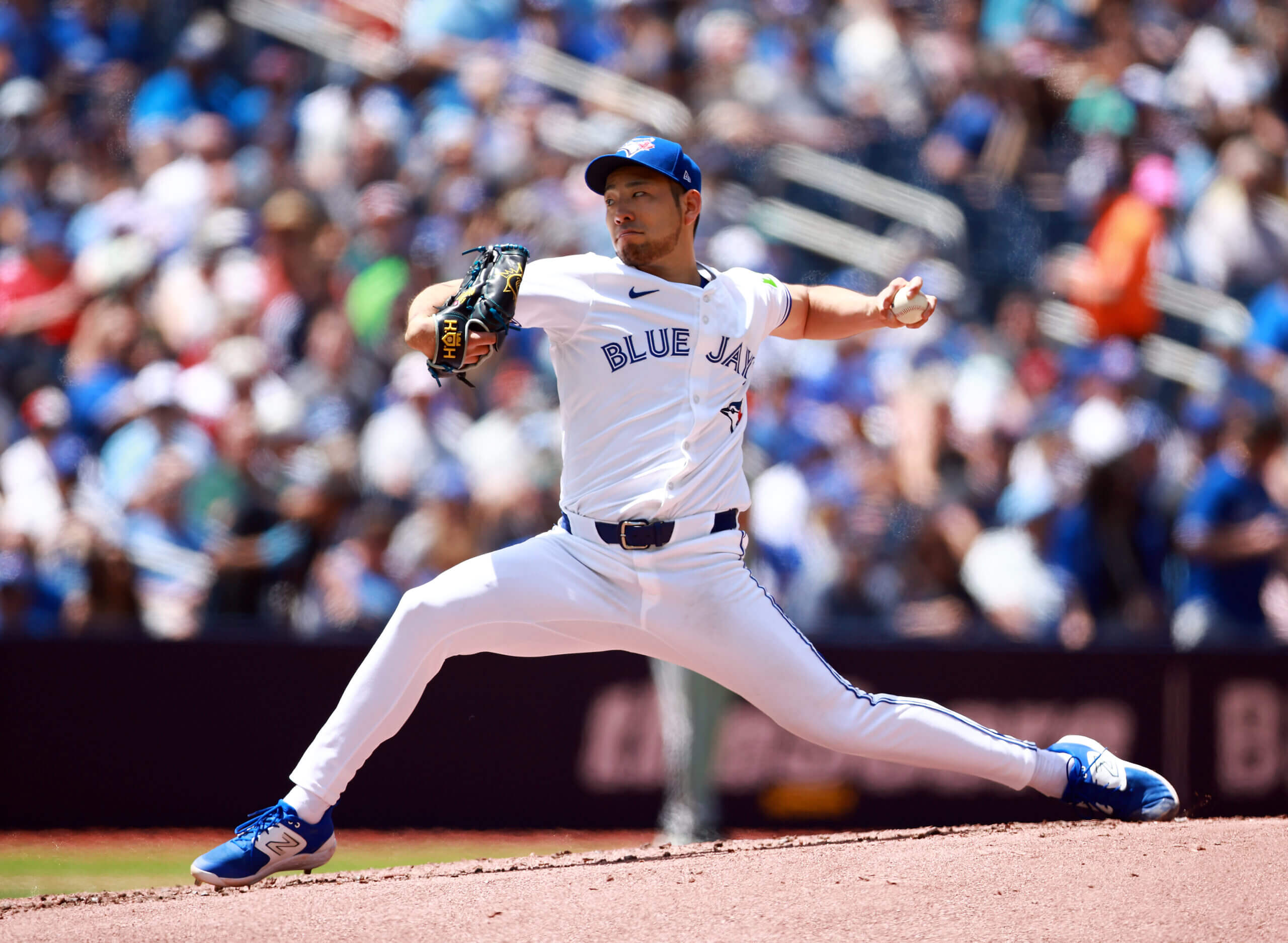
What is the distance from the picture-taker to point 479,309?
3811 mm

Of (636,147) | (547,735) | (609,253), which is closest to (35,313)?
(609,253)

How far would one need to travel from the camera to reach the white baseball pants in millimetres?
4121

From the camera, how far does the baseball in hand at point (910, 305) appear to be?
4.35 metres

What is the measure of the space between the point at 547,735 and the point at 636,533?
323cm

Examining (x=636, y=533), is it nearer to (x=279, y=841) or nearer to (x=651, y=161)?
(x=651, y=161)

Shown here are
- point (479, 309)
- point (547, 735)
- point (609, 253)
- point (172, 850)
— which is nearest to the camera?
point (479, 309)

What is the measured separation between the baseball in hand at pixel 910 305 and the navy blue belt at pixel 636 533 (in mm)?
902

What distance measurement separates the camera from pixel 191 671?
707cm

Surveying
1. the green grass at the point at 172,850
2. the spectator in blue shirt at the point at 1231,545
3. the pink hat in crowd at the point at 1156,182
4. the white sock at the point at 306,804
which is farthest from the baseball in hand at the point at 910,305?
the pink hat in crowd at the point at 1156,182

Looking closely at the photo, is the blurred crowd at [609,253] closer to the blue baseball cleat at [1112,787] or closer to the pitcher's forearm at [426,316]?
the blue baseball cleat at [1112,787]

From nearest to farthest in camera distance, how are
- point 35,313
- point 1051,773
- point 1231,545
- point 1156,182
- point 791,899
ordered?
point 791,899 → point 1051,773 → point 1231,545 → point 1156,182 → point 35,313

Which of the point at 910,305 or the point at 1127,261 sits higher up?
the point at 1127,261

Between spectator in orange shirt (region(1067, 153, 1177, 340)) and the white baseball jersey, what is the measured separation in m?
5.27

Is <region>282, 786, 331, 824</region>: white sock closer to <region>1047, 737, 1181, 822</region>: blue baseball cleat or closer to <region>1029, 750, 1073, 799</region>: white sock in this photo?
<region>1029, 750, 1073, 799</region>: white sock
